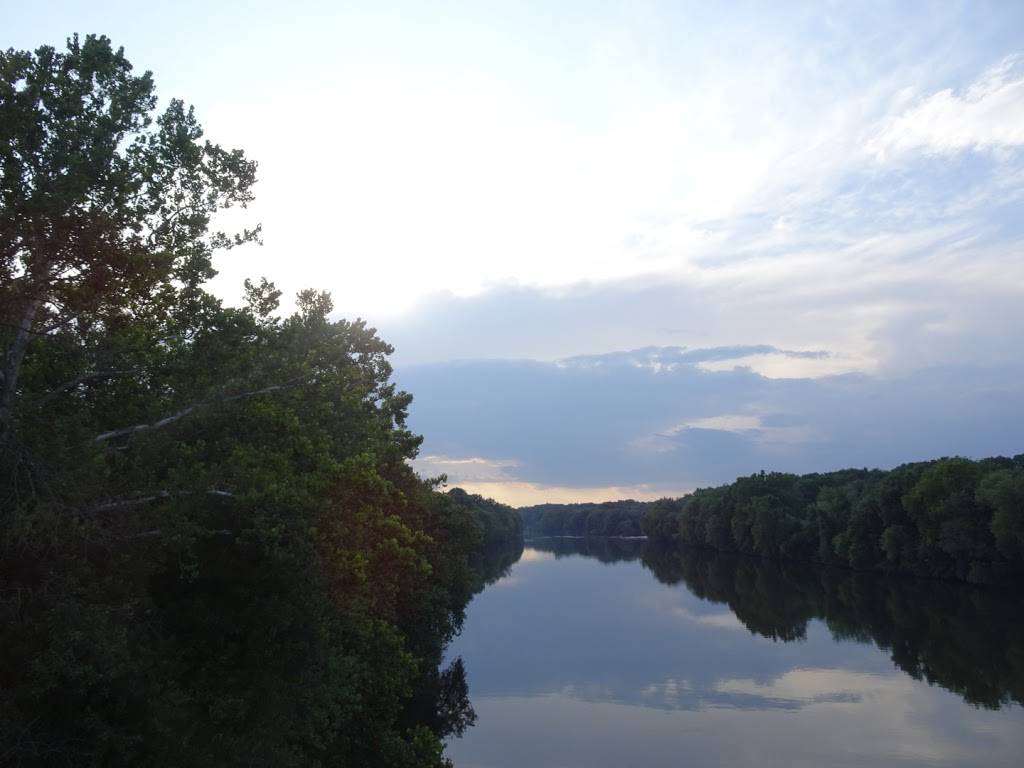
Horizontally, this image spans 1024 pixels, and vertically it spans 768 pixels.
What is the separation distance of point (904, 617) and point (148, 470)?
62.2 meters

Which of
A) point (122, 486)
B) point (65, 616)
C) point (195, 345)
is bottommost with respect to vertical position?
point (65, 616)

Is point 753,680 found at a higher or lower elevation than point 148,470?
lower

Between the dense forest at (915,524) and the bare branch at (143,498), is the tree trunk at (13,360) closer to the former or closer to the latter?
the bare branch at (143,498)

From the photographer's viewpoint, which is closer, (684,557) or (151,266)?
(151,266)

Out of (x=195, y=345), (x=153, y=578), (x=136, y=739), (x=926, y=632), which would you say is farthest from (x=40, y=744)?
(x=926, y=632)

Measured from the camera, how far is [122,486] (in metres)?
15.2

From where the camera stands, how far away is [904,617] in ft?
209

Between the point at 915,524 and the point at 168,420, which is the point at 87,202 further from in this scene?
the point at 915,524

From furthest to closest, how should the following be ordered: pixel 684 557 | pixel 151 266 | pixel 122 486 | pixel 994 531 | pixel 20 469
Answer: pixel 684 557 → pixel 994 531 → pixel 151 266 → pixel 122 486 → pixel 20 469

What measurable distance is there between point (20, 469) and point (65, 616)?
2.41 meters

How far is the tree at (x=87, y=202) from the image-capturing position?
15.2m

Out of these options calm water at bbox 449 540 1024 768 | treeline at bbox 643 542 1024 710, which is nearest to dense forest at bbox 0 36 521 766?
calm water at bbox 449 540 1024 768

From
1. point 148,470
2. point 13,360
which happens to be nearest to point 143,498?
point 148,470

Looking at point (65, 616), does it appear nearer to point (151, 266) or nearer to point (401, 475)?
point (151, 266)
